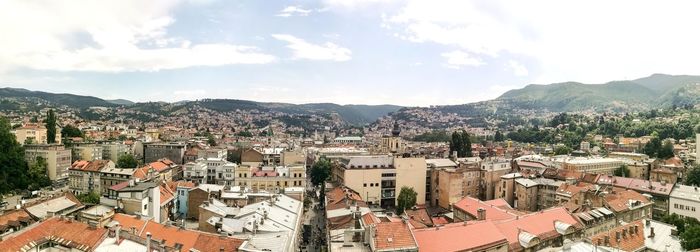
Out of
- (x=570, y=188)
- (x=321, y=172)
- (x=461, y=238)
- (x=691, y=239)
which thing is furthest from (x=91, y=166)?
(x=691, y=239)

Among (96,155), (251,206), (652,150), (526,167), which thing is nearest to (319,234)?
(251,206)

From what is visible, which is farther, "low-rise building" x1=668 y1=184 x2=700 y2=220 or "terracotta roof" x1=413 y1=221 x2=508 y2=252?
"low-rise building" x1=668 y1=184 x2=700 y2=220

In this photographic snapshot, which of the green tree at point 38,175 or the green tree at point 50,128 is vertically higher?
the green tree at point 50,128

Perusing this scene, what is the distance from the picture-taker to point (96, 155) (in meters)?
74.0

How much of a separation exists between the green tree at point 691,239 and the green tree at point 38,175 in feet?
217

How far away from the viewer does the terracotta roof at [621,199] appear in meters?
42.0

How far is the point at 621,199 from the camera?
44.4 metres

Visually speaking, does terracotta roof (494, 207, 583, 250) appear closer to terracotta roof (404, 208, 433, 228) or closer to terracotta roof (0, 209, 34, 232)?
terracotta roof (404, 208, 433, 228)

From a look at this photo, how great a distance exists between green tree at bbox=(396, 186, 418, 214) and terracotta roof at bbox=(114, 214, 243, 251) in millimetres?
29212

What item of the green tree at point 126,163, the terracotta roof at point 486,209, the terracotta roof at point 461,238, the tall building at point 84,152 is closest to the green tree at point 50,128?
the tall building at point 84,152

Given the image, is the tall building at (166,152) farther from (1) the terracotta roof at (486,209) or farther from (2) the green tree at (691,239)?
(2) the green tree at (691,239)

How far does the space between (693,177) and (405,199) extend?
42767mm

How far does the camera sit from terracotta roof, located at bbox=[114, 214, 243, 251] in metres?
26.2

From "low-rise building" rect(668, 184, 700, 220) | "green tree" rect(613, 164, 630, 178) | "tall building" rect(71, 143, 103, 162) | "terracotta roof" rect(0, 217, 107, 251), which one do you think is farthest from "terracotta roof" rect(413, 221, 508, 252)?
"tall building" rect(71, 143, 103, 162)
